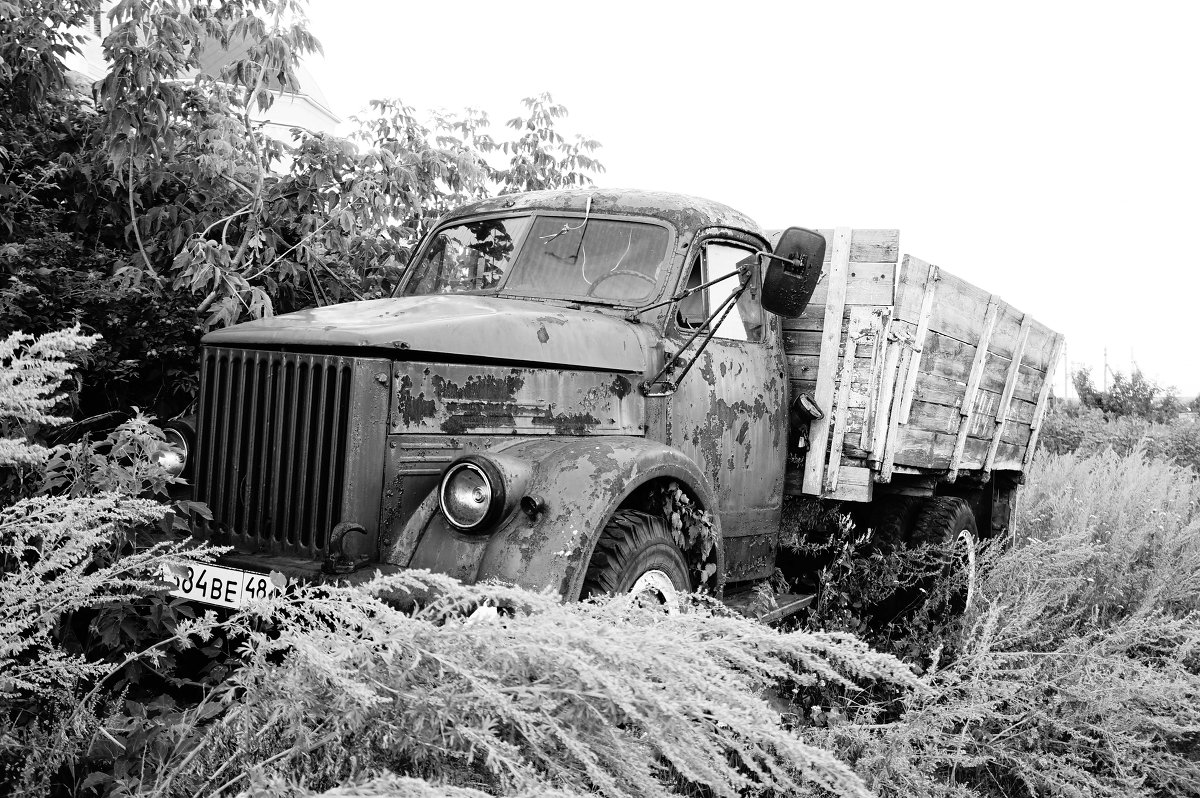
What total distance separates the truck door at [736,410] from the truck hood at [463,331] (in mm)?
437

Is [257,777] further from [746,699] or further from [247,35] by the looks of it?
[247,35]

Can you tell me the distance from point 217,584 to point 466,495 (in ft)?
2.91

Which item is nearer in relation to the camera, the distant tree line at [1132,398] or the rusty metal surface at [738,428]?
the rusty metal surface at [738,428]

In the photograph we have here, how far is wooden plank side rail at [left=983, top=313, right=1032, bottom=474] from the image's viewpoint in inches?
246

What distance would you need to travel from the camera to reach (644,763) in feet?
6.45

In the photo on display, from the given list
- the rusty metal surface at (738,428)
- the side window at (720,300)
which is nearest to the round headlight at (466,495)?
the rusty metal surface at (738,428)

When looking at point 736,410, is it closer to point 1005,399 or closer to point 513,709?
point 1005,399

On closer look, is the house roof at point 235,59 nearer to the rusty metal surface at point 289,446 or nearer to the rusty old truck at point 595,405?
the rusty old truck at point 595,405

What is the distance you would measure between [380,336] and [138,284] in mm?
3349

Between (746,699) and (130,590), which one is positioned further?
(130,590)

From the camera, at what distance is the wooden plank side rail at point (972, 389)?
5621 millimetres

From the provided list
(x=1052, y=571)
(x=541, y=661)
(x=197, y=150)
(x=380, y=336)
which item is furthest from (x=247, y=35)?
(x=1052, y=571)

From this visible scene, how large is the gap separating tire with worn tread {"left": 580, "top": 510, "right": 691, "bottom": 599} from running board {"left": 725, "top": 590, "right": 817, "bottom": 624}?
0.75m

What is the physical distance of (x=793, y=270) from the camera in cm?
383
